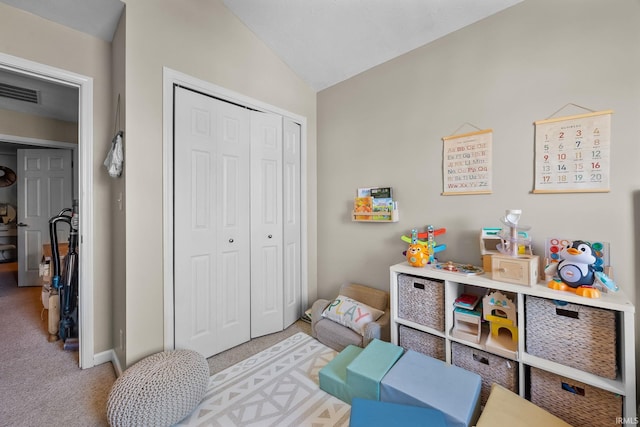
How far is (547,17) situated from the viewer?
1479mm

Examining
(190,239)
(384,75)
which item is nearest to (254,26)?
(384,75)

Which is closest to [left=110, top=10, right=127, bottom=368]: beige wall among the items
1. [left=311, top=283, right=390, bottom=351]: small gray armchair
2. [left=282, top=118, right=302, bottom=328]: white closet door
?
[left=282, top=118, right=302, bottom=328]: white closet door

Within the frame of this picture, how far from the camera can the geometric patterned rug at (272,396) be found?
1.39 m

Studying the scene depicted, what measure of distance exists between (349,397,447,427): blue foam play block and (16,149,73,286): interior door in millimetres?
4816

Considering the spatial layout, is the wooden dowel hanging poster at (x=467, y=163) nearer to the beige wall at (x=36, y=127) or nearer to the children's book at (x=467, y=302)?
the children's book at (x=467, y=302)

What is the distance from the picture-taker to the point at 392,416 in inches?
43.4

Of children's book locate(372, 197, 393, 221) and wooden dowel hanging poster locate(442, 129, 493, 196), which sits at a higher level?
wooden dowel hanging poster locate(442, 129, 493, 196)

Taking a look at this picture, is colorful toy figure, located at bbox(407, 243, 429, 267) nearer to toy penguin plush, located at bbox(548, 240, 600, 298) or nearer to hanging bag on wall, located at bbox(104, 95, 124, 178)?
toy penguin plush, located at bbox(548, 240, 600, 298)

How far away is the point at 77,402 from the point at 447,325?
2294 mm

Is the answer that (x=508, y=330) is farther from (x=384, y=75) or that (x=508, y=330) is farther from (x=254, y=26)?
(x=254, y=26)

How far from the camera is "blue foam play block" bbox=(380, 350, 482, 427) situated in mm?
1160

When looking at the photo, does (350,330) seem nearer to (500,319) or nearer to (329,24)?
(500,319)

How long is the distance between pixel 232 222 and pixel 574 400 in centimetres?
228

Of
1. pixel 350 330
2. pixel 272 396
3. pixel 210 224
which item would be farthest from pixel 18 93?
pixel 350 330
